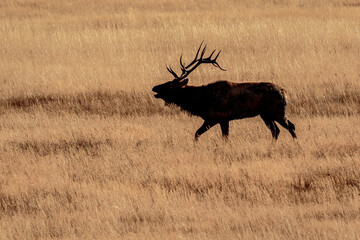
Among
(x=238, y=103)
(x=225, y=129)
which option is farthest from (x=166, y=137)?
(x=238, y=103)

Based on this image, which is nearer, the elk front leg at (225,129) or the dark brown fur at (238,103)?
the dark brown fur at (238,103)

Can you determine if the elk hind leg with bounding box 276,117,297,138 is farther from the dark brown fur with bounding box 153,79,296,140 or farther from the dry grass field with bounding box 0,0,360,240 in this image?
the dry grass field with bounding box 0,0,360,240

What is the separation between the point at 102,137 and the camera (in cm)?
1152

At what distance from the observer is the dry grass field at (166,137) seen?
7.76 meters

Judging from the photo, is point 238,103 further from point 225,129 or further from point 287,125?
point 287,125

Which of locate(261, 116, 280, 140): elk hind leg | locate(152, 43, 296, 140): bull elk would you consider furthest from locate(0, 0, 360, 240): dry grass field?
locate(152, 43, 296, 140): bull elk

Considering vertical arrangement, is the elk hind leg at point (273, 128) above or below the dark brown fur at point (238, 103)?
below

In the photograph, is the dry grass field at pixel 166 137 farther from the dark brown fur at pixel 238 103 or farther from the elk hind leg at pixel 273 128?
the dark brown fur at pixel 238 103

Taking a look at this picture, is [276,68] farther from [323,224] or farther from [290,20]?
[323,224]

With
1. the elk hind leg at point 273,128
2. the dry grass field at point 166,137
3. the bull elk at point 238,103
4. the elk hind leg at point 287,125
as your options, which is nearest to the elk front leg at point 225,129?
the bull elk at point 238,103

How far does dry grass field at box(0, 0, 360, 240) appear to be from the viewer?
7.76 metres

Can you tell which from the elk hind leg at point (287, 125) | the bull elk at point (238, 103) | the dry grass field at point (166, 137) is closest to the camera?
the dry grass field at point (166, 137)

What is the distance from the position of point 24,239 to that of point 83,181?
2.08 m

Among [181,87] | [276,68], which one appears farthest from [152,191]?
[276,68]
